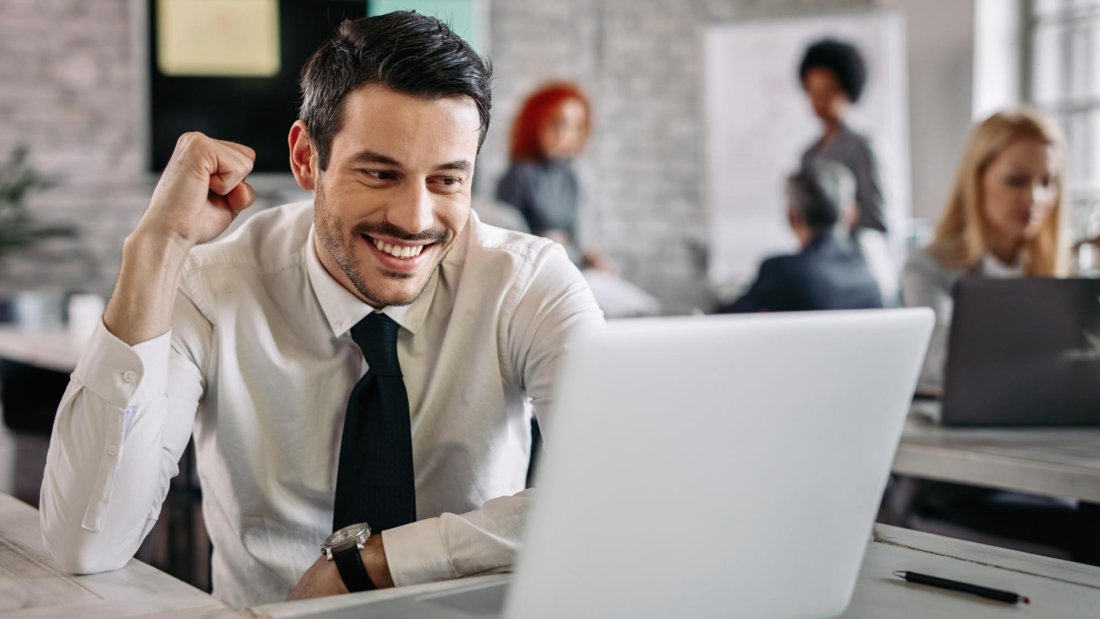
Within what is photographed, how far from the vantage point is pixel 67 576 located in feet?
3.46

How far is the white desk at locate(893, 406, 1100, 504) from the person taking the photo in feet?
4.78

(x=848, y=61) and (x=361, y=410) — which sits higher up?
(x=848, y=61)

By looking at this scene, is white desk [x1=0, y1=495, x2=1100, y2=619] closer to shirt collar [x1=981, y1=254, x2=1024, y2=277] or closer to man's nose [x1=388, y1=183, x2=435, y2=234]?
man's nose [x1=388, y1=183, x2=435, y2=234]

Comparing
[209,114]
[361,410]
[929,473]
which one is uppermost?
[209,114]

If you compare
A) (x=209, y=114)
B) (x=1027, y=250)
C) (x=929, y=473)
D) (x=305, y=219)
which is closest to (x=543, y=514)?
(x=305, y=219)

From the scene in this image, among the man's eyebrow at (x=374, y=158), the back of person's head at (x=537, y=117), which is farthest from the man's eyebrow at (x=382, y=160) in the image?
the back of person's head at (x=537, y=117)

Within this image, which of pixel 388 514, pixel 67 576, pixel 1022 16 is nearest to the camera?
pixel 67 576

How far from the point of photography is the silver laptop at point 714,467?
0.71 meters

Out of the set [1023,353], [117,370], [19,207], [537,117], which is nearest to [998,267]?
[1023,353]

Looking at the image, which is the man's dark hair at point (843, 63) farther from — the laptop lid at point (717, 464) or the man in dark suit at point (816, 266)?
the laptop lid at point (717, 464)

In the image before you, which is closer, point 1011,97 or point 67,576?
point 67,576

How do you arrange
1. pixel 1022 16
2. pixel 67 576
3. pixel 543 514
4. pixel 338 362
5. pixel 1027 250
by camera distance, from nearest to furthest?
pixel 543 514, pixel 67 576, pixel 338 362, pixel 1027 250, pixel 1022 16

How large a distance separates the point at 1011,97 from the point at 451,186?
454cm

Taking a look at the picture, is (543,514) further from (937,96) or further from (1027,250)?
(937,96)
